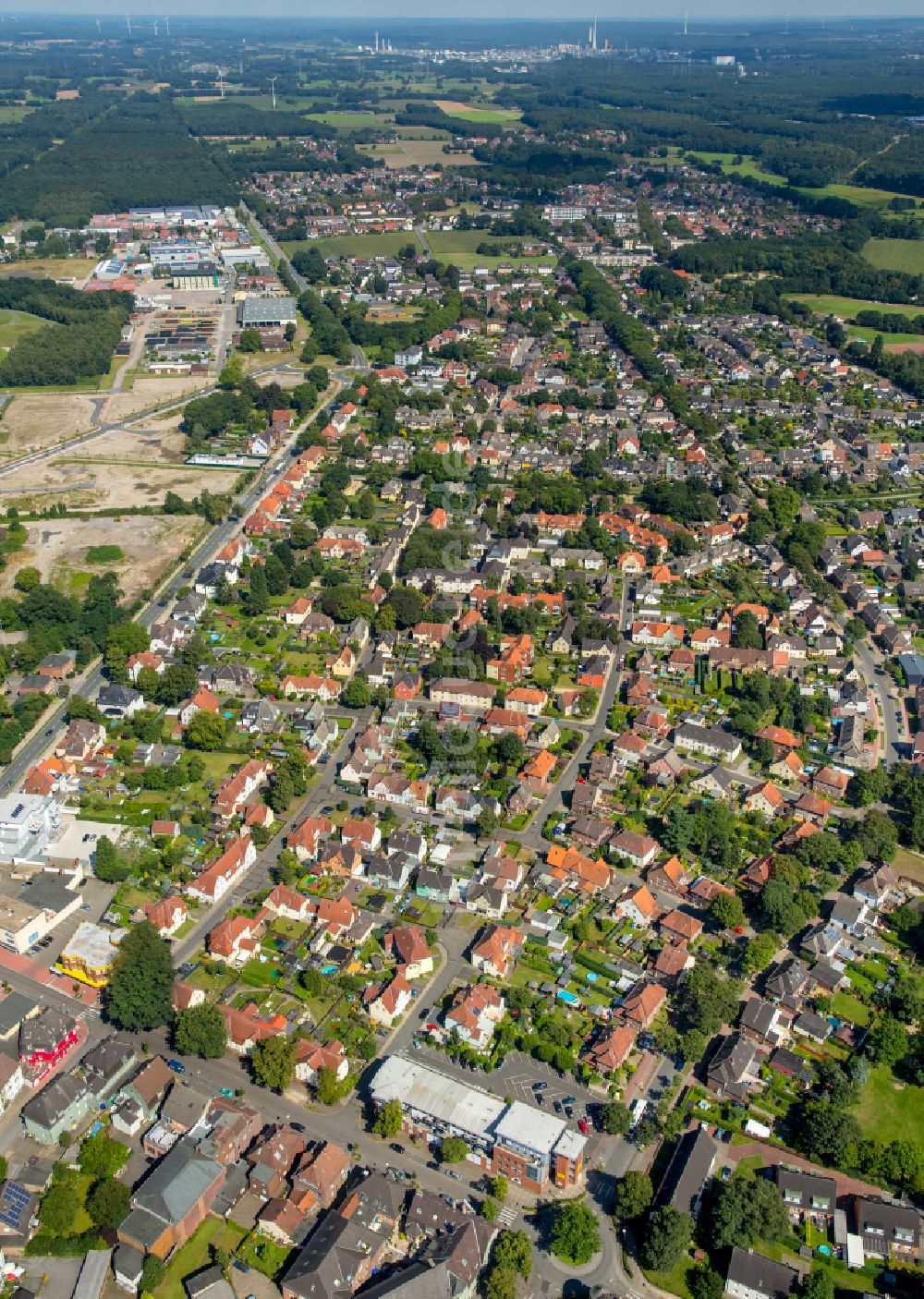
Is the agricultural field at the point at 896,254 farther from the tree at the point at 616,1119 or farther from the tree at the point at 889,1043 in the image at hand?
the tree at the point at 616,1119

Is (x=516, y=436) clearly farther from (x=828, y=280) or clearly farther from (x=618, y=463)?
(x=828, y=280)

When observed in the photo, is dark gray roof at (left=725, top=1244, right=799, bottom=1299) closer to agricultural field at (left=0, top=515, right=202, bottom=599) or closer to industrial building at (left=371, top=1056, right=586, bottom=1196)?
industrial building at (left=371, top=1056, right=586, bottom=1196)

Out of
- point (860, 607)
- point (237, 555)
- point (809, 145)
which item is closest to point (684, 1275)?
point (860, 607)

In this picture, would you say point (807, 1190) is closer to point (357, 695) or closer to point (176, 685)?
point (357, 695)

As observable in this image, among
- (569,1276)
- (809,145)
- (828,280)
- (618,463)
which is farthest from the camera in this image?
(809,145)

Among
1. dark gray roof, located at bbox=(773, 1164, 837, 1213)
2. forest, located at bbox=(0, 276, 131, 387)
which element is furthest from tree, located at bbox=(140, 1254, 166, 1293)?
forest, located at bbox=(0, 276, 131, 387)

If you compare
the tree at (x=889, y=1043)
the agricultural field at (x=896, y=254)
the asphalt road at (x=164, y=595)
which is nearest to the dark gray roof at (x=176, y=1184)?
the tree at (x=889, y=1043)
